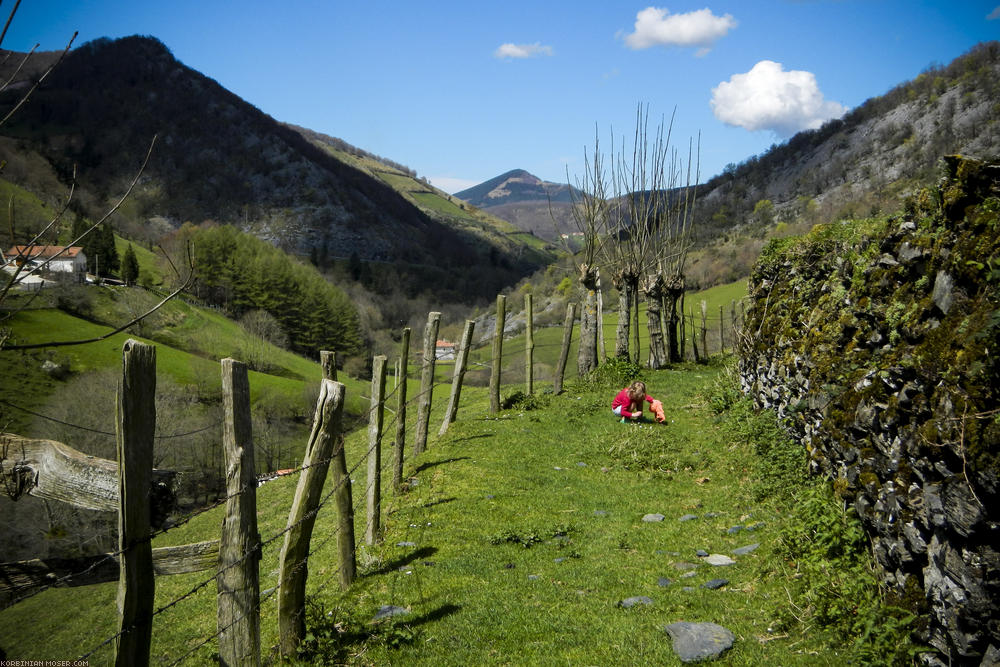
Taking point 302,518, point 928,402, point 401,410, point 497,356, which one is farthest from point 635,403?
point 302,518

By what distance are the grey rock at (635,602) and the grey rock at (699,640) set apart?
0.70 metres

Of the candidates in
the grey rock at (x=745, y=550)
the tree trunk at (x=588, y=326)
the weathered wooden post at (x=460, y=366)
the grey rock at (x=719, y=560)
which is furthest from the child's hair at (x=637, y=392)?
the tree trunk at (x=588, y=326)

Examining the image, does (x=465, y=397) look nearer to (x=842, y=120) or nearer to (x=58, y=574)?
(x=58, y=574)

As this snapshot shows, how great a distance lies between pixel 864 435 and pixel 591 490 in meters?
5.71

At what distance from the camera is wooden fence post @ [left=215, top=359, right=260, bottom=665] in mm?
4719

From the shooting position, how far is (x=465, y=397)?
28531 millimetres

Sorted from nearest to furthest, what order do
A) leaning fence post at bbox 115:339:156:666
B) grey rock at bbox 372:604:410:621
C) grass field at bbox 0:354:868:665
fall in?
leaning fence post at bbox 115:339:156:666 < grass field at bbox 0:354:868:665 < grey rock at bbox 372:604:410:621

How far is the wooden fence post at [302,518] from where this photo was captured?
554 cm

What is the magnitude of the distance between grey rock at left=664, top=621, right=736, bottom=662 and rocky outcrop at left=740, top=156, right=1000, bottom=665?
1.56m

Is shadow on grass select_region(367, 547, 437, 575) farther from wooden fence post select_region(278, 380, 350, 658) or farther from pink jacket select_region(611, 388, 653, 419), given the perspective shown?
pink jacket select_region(611, 388, 653, 419)

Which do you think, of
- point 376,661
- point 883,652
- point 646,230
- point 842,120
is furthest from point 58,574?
point 842,120

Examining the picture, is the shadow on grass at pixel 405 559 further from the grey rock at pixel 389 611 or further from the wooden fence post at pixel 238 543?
the wooden fence post at pixel 238 543

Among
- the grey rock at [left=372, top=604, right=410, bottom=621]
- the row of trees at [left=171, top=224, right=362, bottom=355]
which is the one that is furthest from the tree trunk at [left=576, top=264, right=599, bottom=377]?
the row of trees at [left=171, top=224, right=362, bottom=355]

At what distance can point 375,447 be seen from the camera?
8836 mm
